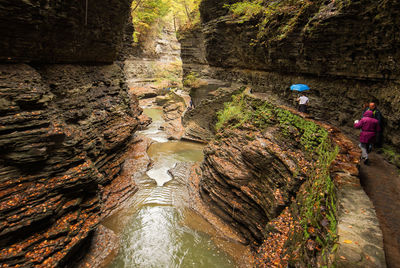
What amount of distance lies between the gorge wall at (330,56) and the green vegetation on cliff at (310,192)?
2.26m

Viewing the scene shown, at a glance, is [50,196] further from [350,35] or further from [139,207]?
[350,35]

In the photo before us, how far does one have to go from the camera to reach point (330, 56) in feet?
30.0

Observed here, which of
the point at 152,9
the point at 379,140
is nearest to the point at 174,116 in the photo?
the point at 152,9

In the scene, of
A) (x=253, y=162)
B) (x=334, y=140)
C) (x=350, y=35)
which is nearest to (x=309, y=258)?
(x=334, y=140)

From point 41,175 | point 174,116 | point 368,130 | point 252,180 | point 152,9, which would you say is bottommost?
point 174,116

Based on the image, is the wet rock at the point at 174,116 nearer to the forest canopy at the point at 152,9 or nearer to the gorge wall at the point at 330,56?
the gorge wall at the point at 330,56

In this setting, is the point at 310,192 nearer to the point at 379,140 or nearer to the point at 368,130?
the point at 368,130

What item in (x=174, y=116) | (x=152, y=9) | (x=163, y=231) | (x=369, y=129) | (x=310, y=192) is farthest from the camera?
(x=152, y=9)

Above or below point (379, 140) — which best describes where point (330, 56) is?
above

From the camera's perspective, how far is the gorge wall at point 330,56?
21.3 feet

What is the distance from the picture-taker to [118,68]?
15.1 m

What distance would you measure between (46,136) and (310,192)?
9696 millimetres

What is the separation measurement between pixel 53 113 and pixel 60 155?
2.02 meters

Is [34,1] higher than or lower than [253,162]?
higher
